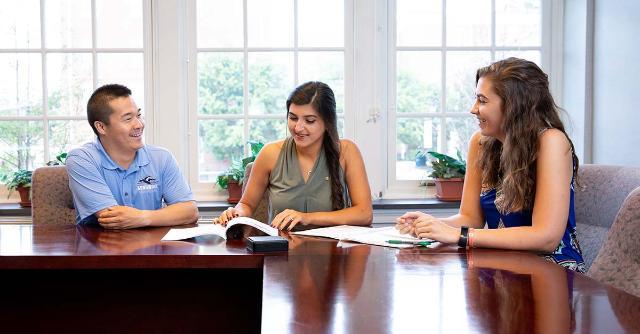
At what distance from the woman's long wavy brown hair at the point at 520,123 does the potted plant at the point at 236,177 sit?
70.5 inches

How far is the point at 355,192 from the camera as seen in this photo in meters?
2.91

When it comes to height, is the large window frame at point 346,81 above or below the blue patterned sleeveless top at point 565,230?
above

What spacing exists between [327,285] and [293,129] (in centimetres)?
144

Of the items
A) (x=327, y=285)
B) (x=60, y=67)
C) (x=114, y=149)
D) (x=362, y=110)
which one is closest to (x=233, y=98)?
(x=362, y=110)

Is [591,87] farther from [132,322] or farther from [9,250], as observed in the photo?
[9,250]

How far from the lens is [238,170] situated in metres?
3.87

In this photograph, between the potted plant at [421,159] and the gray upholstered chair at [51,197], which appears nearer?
the gray upholstered chair at [51,197]

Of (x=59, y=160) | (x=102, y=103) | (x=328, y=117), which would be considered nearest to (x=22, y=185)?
(x=59, y=160)

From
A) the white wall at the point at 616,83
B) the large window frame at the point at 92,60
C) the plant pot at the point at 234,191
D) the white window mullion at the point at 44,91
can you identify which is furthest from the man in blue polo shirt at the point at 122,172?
the white wall at the point at 616,83

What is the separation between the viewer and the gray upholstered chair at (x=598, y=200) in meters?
2.30

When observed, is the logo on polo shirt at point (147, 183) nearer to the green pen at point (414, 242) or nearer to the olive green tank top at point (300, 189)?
the olive green tank top at point (300, 189)

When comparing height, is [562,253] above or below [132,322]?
above

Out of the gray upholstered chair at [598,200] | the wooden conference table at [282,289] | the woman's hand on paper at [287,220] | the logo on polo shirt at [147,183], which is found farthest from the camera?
the logo on polo shirt at [147,183]

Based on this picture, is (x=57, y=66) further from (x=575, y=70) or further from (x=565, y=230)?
(x=565, y=230)
